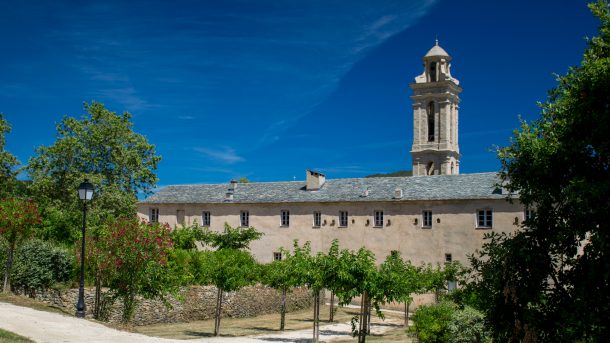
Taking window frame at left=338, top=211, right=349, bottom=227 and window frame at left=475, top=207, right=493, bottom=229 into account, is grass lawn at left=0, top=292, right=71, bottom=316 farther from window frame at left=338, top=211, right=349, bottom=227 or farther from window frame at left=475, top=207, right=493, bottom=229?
window frame at left=475, top=207, right=493, bottom=229

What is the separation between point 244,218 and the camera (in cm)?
5328

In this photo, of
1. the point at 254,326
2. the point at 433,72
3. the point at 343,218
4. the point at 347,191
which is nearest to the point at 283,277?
the point at 254,326

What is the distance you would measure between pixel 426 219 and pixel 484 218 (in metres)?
4.26

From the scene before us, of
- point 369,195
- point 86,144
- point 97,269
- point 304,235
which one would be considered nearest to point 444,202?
point 369,195

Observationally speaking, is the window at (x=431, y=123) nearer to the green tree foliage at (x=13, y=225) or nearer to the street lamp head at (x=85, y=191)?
the green tree foliage at (x=13, y=225)

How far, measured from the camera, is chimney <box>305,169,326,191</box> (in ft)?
169

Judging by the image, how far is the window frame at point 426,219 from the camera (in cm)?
4509

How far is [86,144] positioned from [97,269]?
30.6 metres

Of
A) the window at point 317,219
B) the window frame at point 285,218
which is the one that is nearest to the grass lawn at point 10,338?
the window at point 317,219

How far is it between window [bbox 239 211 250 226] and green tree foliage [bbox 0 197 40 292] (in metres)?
27.8

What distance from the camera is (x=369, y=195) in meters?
48.1

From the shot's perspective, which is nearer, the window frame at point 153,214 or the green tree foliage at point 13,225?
the green tree foliage at point 13,225

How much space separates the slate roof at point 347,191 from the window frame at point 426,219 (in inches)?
42.1

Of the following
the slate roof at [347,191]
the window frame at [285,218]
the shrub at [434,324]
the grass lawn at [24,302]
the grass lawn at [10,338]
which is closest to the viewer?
the grass lawn at [10,338]
